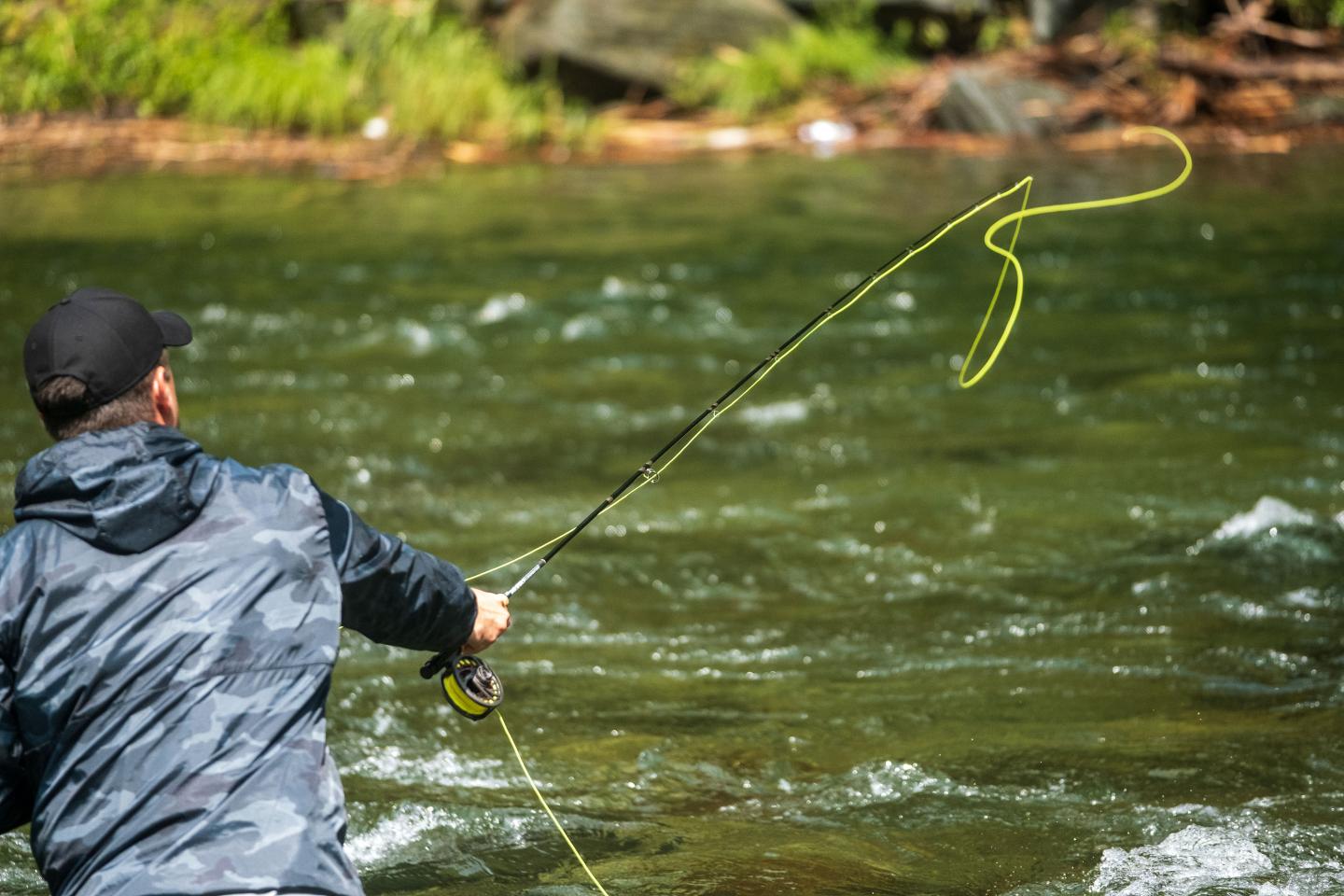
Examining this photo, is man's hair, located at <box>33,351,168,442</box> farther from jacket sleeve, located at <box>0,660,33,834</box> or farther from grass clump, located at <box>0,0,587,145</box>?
grass clump, located at <box>0,0,587,145</box>

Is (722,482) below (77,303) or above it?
below

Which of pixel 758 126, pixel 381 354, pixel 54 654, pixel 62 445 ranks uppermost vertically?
pixel 62 445

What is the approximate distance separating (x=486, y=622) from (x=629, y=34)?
16327mm

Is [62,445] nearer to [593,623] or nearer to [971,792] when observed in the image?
[971,792]

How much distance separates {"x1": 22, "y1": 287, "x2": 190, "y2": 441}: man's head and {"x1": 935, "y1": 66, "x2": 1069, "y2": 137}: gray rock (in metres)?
15.1

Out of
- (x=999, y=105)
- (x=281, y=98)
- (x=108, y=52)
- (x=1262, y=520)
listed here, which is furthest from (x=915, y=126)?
(x=1262, y=520)

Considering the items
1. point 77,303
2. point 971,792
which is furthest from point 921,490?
point 77,303

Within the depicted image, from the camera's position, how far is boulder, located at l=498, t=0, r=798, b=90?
62.4 feet

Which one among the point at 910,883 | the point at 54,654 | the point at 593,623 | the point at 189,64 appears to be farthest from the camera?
the point at 189,64

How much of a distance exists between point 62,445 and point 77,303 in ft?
0.97

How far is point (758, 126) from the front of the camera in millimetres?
18672

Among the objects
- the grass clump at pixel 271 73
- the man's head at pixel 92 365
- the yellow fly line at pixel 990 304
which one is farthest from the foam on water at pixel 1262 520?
the grass clump at pixel 271 73

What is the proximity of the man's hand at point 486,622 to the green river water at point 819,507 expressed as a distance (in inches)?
34.9

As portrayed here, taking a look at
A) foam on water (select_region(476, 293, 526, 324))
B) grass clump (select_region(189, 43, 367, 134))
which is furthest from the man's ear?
grass clump (select_region(189, 43, 367, 134))
